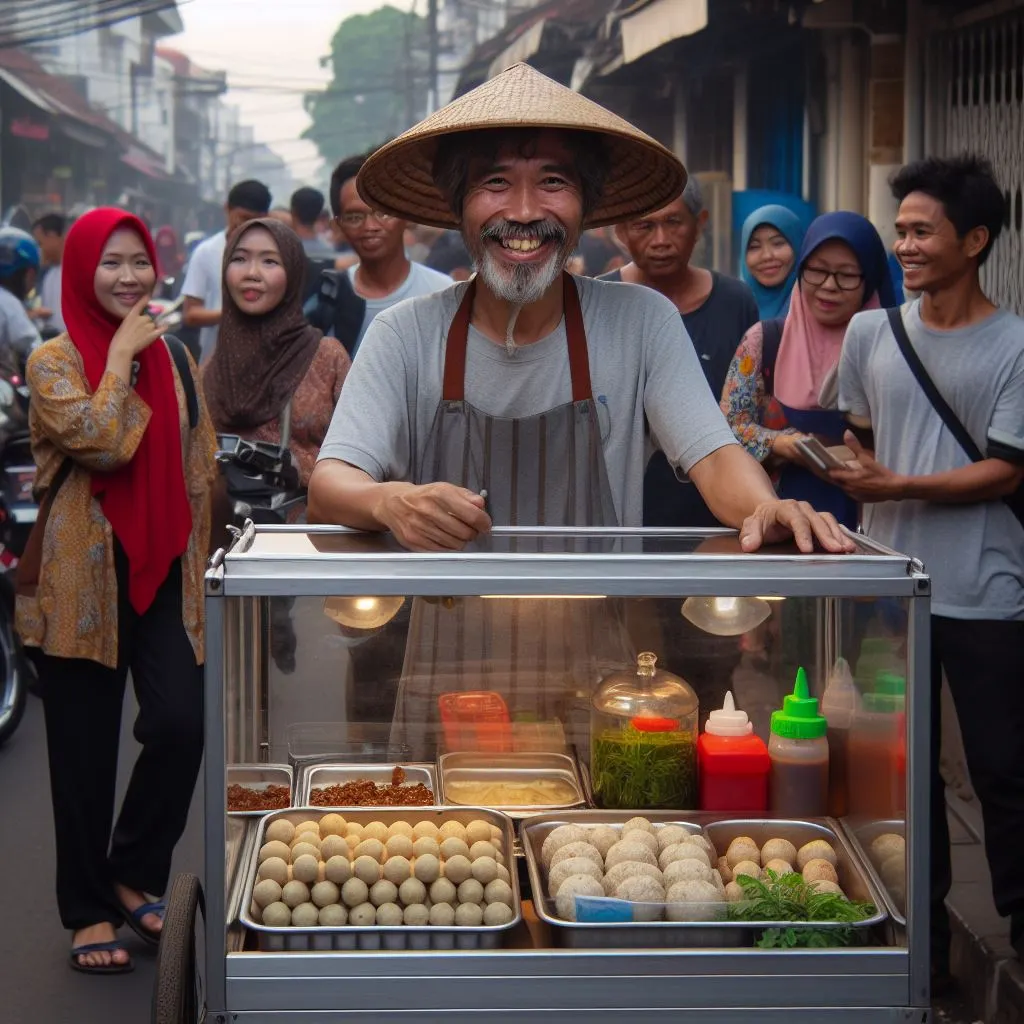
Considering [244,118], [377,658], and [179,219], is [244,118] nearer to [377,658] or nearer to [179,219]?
[179,219]

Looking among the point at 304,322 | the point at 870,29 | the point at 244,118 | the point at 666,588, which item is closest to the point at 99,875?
the point at 304,322

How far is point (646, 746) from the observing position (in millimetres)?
2412

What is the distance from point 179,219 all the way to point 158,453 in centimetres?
2534

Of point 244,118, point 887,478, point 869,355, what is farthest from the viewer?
point 244,118

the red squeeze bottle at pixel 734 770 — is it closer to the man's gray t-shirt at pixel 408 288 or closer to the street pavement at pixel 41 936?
the street pavement at pixel 41 936

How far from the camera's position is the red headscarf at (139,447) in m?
4.07

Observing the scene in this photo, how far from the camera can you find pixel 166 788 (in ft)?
13.8

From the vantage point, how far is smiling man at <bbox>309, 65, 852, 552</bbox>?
268 cm

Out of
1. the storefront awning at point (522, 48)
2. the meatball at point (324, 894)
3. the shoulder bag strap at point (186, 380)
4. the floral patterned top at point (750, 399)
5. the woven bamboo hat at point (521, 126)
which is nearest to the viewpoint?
the meatball at point (324, 894)

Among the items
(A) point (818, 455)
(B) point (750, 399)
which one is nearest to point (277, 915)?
(A) point (818, 455)

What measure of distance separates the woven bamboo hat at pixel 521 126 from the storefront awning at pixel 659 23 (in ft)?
20.1

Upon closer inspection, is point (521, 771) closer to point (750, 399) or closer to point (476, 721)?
point (476, 721)

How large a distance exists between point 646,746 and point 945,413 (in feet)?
5.53

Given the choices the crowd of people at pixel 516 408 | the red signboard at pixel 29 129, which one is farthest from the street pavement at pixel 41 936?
the red signboard at pixel 29 129
